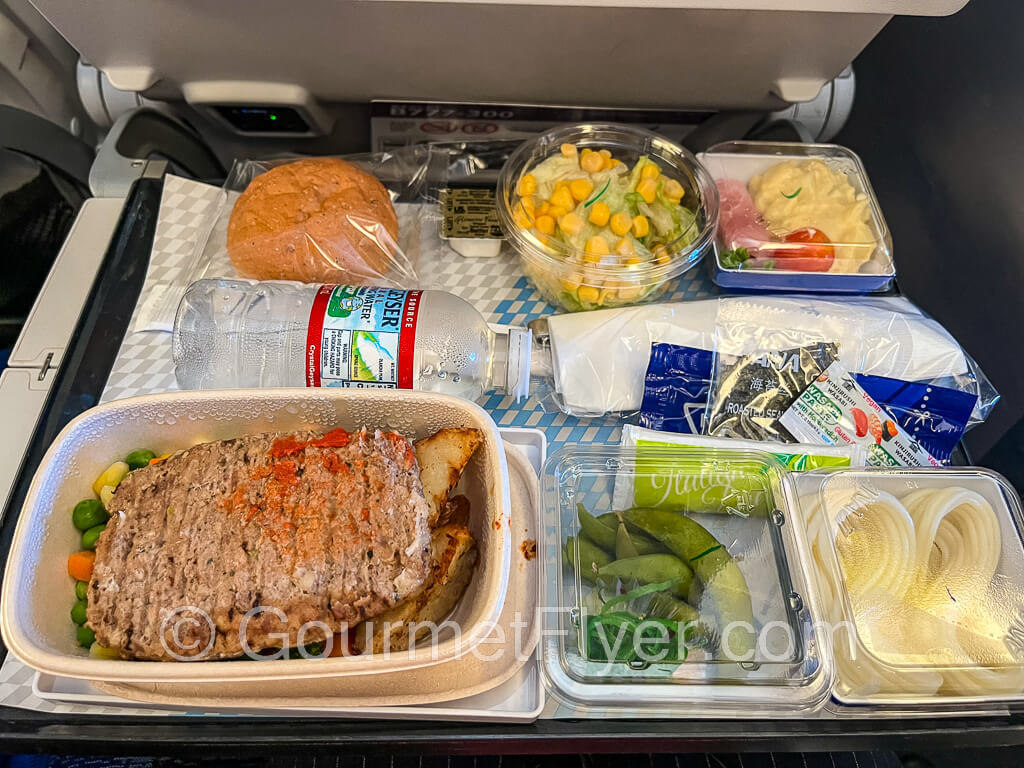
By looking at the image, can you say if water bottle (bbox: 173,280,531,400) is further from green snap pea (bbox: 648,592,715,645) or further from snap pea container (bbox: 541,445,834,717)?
green snap pea (bbox: 648,592,715,645)

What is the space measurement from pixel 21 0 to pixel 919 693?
1.79 meters

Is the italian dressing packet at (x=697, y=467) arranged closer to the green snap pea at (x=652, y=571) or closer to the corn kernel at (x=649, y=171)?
the green snap pea at (x=652, y=571)

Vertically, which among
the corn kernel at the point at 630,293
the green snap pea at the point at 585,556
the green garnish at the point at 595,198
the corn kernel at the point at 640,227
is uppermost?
the green garnish at the point at 595,198

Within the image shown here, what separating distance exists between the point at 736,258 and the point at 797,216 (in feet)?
0.43

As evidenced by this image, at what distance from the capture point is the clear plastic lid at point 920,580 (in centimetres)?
74

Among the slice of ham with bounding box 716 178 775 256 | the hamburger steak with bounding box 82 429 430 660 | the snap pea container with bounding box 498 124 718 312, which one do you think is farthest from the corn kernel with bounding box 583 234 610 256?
the hamburger steak with bounding box 82 429 430 660

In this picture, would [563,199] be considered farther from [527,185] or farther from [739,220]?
[739,220]

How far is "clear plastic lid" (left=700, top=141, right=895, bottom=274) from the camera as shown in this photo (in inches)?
41.5

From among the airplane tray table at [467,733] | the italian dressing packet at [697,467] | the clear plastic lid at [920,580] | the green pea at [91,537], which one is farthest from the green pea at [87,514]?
the clear plastic lid at [920,580]

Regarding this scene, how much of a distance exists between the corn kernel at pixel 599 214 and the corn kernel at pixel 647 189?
7cm

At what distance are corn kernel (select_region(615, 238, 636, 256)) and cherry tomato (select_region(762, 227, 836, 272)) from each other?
0.23m

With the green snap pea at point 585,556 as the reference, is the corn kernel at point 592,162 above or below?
above

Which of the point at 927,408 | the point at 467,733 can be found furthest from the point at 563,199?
the point at 467,733

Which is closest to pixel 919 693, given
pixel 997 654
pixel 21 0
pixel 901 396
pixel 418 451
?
pixel 997 654
